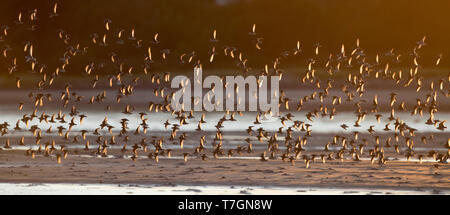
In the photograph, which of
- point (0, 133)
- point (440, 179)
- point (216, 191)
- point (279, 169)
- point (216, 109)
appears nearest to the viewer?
point (216, 191)

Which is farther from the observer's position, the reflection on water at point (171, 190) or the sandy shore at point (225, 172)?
the sandy shore at point (225, 172)

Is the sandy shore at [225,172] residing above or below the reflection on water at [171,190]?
above

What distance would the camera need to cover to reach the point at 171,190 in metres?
28.5

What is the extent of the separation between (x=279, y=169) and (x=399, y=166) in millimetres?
5660

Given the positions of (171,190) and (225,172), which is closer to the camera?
(171,190)

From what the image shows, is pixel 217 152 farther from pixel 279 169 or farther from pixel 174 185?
pixel 174 185

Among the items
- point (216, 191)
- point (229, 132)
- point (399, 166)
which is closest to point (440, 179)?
point (399, 166)

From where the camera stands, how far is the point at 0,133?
46.2 m

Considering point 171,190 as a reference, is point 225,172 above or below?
above

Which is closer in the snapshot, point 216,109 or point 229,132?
point 229,132

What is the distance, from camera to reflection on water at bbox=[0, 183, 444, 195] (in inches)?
1089

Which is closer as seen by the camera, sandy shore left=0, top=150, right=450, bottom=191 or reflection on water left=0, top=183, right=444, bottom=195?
reflection on water left=0, top=183, right=444, bottom=195

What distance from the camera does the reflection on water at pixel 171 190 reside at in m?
27.7

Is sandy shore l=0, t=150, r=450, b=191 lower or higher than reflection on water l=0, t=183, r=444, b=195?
higher
